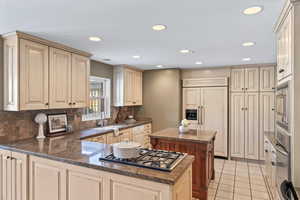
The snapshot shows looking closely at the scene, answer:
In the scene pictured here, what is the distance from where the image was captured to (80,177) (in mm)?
1745

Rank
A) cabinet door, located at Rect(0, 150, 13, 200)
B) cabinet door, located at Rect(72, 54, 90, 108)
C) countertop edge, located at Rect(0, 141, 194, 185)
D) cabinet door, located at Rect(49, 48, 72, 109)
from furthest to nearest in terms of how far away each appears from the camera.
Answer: cabinet door, located at Rect(72, 54, 90, 108), cabinet door, located at Rect(49, 48, 72, 109), cabinet door, located at Rect(0, 150, 13, 200), countertop edge, located at Rect(0, 141, 194, 185)

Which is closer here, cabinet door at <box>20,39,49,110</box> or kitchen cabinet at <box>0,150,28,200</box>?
kitchen cabinet at <box>0,150,28,200</box>

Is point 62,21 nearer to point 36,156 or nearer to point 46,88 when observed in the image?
point 46,88

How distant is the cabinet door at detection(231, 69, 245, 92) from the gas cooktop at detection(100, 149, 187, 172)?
3623 mm

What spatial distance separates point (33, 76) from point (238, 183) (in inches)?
149

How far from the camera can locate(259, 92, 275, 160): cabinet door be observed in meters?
4.52

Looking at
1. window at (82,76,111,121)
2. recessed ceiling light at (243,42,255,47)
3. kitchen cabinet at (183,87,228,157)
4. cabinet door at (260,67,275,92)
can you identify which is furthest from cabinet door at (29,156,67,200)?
cabinet door at (260,67,275,92)

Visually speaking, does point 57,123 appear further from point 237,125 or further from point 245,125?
point 245,125

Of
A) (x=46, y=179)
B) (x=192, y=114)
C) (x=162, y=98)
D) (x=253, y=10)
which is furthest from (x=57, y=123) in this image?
(x=192, y=114)

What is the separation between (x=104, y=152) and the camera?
2.01 metres

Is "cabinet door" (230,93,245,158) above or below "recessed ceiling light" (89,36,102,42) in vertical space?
below

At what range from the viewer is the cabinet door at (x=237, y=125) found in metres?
4.76

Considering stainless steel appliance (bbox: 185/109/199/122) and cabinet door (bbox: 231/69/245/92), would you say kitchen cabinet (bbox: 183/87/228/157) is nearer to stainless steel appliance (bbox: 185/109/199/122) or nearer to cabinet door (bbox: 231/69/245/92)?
stainless steel appliance (bbox: 185/109/199/122)

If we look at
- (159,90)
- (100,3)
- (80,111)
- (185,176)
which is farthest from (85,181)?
(159,90)
